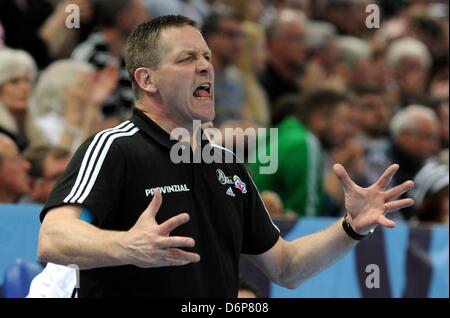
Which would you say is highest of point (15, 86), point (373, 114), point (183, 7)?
point (183, 7)

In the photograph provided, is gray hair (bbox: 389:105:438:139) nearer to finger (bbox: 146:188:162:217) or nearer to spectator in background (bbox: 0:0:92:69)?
spectator in background (bbox: 0:0:92:69)

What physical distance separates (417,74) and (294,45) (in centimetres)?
183

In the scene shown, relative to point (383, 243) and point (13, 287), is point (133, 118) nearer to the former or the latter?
point (13, 287)

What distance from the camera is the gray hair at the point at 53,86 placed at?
8.09m

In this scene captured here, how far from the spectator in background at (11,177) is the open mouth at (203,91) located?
2.87m

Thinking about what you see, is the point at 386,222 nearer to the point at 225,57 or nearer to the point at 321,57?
the point at 225,57

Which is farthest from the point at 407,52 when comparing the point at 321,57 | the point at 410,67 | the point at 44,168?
the point at 44,168

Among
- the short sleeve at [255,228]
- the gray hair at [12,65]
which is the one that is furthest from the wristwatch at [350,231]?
the gray hair at [12,65]

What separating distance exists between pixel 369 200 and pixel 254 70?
20.5ft

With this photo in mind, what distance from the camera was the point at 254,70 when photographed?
1038 cm

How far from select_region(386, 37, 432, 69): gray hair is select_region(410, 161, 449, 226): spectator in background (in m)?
3.90

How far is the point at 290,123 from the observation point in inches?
316

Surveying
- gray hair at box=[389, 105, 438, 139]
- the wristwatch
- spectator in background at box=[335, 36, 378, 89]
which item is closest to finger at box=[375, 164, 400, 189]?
the wristwatch

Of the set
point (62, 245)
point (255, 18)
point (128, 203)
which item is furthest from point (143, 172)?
point (255, 18)
